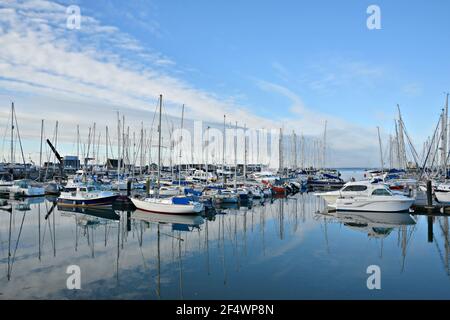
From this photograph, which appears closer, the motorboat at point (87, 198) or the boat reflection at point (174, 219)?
the boat reflection at point (174, 219)

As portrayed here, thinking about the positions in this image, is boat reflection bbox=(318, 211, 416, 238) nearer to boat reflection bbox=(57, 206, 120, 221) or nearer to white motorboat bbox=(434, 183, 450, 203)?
white motorboat bbox=(434, 183, 450, 203)

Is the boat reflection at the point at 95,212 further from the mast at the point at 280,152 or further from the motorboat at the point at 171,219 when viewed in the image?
the mast at the point at 280,152

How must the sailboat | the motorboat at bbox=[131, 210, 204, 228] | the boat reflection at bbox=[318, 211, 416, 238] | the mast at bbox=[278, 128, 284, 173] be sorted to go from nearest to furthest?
the boat reflection at bbox=[318, 211, 416, 238]
the motorboat at bbox=[131, 210, 204, 228]
the sailboat
the mast at bbox=[278, 128, 284, 173]

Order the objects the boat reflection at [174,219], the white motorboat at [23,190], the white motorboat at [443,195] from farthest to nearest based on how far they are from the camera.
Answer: the white motorboat at [23,190], the white motorboat at [443,195], the boat reflection at [174,219]

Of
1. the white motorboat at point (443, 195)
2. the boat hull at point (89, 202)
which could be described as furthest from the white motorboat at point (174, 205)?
the white motorboat at point (443, 195)

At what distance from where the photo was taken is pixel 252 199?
42219 mm

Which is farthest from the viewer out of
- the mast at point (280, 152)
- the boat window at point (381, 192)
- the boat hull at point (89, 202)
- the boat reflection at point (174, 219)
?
the mast at point (280, 152)

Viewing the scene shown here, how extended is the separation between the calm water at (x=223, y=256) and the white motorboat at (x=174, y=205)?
107 cm

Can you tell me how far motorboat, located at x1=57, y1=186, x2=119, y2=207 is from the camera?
33.2 metres

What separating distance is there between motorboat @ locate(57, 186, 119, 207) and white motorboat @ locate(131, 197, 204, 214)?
6079mm

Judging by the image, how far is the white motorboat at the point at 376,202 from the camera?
28.2 m

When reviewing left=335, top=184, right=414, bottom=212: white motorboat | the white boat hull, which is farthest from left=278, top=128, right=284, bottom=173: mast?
the white boat hull
